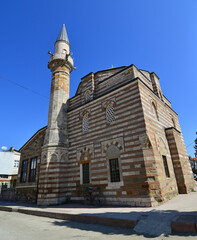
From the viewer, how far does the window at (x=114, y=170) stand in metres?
9.74

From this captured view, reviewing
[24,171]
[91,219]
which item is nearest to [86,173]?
[91,219]

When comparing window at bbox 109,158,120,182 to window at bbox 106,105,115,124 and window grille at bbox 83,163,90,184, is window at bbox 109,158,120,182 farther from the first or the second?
window at bbox 106,105,115,124

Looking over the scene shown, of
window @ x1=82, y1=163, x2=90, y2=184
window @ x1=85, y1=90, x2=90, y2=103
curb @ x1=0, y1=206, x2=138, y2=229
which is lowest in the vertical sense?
curb @ x1=0, y1=206, x2=138, y2=229

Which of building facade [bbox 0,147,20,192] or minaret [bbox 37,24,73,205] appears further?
building facade [bbox 0,147,20,192]

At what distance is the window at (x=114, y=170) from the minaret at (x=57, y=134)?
4.59 metres

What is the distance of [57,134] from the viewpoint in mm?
13500

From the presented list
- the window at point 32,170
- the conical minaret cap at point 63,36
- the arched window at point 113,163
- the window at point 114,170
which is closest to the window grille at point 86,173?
the arched window at point 113,163

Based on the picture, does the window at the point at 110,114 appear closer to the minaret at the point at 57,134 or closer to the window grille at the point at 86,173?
the window grille at the point at 86,173

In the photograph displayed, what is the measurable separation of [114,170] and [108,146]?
167 centimetres

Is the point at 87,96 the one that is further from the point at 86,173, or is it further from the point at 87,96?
the point at 86,173

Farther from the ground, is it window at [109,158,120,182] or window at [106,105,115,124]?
window at [106,105,115,124]

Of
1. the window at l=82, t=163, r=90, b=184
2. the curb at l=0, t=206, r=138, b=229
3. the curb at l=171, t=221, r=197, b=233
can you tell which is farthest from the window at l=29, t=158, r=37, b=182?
the curb at l=171, t=221, r=197, b=233

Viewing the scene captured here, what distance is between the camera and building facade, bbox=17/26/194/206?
8.86 metres

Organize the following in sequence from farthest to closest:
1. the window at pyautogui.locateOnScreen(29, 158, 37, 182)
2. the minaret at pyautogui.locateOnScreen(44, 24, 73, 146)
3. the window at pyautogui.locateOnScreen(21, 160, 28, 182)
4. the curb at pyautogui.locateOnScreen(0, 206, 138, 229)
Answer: the window at pyautogui.locateOnScreen(21, 160, 28, 182)
the window at pyautogui.locateOnScreen(29, 158, 37, 182)
the minaret at pyautogui.locateOnScreen(44, 24, 73, 146)
the curb at pyautogui.locateOnScreen(0, 206, 138, 229)
